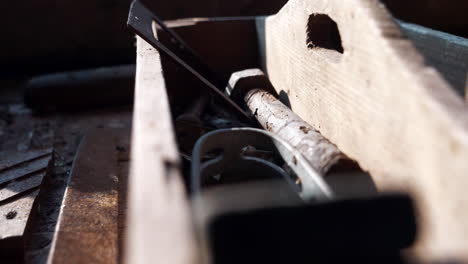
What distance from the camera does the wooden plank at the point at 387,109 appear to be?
1.27 meters

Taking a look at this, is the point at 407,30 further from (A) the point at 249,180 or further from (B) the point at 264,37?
(A) the point at 249,180

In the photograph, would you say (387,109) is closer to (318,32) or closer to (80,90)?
(318,32)

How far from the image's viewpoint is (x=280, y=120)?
2.58m

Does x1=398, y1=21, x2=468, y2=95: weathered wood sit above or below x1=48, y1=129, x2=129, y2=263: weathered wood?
above

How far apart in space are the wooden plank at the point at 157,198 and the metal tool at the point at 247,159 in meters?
0.36

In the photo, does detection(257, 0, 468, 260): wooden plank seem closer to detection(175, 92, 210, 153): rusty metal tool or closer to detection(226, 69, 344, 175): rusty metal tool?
detection(226, 69, 344, 175): rusty metal tool

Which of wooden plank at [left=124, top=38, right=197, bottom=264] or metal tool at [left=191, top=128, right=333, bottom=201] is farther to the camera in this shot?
metal tool at [left=191, top=128, right=333, bottom=201]

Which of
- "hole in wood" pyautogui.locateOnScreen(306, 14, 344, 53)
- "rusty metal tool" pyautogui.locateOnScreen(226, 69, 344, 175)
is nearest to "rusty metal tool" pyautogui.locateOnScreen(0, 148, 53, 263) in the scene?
"rusty metal tool" pyautogui.locateOnScreen(226, 69, 344, 175)

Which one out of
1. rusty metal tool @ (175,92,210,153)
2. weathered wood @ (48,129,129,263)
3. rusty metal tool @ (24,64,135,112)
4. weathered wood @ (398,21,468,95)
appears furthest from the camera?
rusty metal tool @ (24,64,135,112)

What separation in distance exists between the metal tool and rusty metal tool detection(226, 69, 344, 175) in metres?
0.09

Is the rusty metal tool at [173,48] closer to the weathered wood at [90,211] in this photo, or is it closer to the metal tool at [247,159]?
the metal tool at [247,159]

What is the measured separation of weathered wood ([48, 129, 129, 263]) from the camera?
2.34 meters

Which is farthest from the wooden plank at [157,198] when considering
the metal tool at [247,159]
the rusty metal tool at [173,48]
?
the rusty metal tool at [173,48]

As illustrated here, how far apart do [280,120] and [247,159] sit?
1.49 ft
